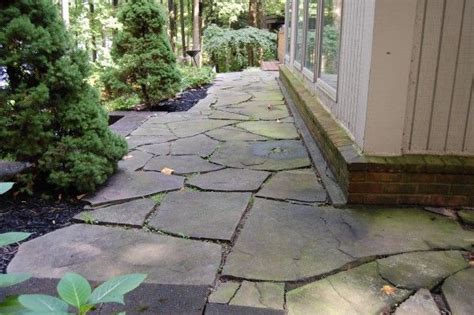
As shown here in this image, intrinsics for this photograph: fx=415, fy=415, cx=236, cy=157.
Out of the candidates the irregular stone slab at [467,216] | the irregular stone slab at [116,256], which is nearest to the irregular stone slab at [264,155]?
the irregular stone slab at [467,216]

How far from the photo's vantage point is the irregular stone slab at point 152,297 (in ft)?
5.17

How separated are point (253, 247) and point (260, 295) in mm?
424

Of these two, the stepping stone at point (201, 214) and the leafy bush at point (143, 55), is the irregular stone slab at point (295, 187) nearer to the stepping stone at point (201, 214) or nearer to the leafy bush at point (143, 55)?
the stepping stone at point (201, 214)

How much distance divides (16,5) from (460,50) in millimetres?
2696

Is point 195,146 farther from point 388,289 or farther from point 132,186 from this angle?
point 388,289

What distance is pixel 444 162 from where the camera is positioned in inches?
99.1

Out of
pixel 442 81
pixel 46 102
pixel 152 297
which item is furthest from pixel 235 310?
pixel 46 102

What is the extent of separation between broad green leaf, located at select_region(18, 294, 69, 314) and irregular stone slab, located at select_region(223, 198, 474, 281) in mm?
1180

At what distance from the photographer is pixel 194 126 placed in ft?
16.3

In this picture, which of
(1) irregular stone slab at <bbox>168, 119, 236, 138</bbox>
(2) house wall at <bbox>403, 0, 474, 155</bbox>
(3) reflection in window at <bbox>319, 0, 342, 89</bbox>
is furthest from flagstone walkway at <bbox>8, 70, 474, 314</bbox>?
(1) irregular stone slab at <bbox>168, 119, 236, 138</bbox>

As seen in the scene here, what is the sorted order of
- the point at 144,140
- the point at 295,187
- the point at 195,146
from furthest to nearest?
the point at 144,140 < the point at 195,146 < the point at 295,187

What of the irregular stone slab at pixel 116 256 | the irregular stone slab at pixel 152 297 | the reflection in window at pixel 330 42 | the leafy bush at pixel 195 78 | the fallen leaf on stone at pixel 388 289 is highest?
the reflection in window at pixel 330 42

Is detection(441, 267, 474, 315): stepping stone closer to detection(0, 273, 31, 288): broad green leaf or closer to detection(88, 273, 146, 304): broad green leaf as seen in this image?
detection(88, 273, 146, 304): broad green leaf

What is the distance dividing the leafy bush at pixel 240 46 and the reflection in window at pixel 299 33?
8.29 metres
